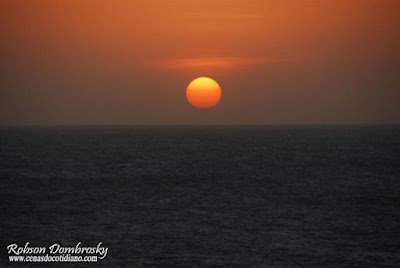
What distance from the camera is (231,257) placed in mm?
45031

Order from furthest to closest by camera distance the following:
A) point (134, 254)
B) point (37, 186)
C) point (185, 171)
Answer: point (185, 171) → point (37, 186) → point (134, 254)

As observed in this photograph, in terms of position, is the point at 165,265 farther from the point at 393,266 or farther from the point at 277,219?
the point at 277,219

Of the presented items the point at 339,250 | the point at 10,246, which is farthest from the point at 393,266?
the point at 10,246

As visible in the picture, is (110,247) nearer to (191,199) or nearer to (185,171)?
(191,199)

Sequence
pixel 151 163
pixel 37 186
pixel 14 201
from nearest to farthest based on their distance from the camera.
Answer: pixel 14 201
pixel 37 186
pixel 151 163

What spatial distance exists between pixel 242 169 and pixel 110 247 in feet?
230

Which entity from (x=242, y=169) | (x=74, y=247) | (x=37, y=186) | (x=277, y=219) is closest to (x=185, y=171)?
(x=242, y=169)

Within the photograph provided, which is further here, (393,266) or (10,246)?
(10,246)

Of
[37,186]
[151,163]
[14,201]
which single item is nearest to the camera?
[14,201]

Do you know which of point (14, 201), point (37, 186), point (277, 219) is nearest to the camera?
point (277, 219)

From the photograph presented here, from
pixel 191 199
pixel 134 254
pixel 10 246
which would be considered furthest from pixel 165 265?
pixel 191 199

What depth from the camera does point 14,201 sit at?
70.8 metres

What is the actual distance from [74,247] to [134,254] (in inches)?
189

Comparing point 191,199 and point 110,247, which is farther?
point 191,199
